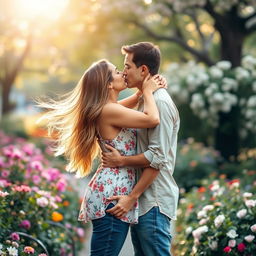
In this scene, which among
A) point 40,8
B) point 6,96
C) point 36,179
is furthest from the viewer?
point 6,96

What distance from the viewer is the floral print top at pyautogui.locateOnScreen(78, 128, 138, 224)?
3686 mm

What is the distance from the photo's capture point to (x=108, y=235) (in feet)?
11.9

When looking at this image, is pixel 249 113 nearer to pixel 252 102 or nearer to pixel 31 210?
pixel 252 102

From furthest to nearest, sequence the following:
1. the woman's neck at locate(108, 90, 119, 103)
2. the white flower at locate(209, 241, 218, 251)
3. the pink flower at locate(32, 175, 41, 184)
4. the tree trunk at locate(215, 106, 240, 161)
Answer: the tree trunk at locate(215, 106, 240, 161), the pink flower at locate(32, 175, 41, 184), the white flower at locate(209, 241, 218, 251), the woman's neck at locate(108, 90, 119, 103)

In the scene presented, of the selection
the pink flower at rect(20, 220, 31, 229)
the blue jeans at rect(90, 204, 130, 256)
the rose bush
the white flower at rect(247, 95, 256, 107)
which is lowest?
the rose bush

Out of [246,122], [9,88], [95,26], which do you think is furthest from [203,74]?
[9,88]

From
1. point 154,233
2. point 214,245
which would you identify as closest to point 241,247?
point 214,245

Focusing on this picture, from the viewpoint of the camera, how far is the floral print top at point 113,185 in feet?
12.1

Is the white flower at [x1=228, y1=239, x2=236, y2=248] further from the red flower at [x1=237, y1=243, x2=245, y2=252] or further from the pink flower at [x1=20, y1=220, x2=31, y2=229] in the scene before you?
the pink flower at [x1=20, y1=220, x2=31, y2=229]

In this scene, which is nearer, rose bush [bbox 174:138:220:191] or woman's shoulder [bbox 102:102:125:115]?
woman's shoulder [bbox 102:102:125:115]

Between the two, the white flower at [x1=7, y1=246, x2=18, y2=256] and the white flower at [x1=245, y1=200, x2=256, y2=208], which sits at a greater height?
the white flower at [x1=7, y1=246, x2=18, y2=256]

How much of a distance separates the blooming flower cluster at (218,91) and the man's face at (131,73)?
750 centimetres

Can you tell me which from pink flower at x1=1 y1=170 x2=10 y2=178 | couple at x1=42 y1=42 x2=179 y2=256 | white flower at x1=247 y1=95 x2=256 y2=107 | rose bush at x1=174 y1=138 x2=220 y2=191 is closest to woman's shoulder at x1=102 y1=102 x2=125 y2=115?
couple at x1=42 y1=42 x2=179 y2=256

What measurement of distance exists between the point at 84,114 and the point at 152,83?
19.2 inches
